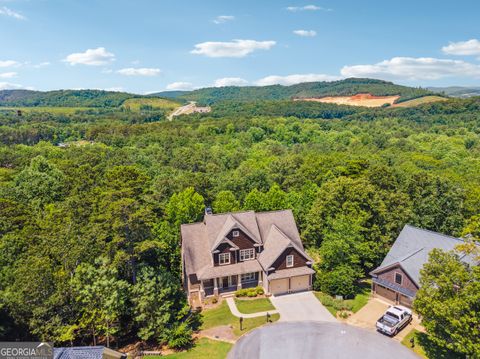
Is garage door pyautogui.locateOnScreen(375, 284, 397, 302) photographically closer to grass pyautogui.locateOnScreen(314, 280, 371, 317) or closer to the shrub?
grass pyautogui.locateOnScreen(314, 280, 371, 317)

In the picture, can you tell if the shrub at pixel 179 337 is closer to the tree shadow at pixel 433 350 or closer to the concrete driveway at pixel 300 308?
the concrete driveway at pixel 300 308

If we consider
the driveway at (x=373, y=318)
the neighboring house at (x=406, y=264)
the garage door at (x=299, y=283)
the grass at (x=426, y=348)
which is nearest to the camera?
the grass at (x=426, y=348)

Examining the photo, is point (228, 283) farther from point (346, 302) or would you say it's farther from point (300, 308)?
point (346, 302)

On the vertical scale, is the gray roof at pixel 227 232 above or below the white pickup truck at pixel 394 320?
above

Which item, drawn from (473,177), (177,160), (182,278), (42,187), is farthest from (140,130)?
(473,177)

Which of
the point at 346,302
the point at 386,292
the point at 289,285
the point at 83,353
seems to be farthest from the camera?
the point at 289,285

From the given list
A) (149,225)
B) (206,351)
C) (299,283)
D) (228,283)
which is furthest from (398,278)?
(149,225)

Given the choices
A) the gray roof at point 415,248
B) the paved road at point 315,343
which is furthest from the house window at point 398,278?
the paved road at point 315,343

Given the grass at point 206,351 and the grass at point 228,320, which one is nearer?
the grass at point 206,351
